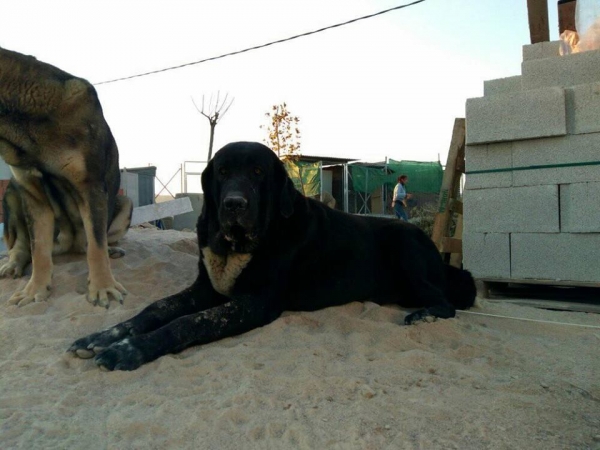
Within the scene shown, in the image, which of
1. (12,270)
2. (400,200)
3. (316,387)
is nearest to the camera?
(316,387)

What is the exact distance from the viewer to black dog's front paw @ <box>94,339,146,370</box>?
2711mm

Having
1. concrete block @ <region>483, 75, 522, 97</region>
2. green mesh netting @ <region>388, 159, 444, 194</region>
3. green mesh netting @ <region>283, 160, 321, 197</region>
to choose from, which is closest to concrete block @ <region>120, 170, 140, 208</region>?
green mesh netting @ <region>283, 160, 321, 197</region>

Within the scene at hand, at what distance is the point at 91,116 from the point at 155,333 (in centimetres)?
210

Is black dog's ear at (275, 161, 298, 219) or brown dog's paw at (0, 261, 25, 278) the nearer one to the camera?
black dog's ear at (275, 161, 298, 219)

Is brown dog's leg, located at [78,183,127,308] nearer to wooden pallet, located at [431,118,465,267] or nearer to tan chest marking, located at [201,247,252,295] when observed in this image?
tan chest marking, located at [201,247,252,295]

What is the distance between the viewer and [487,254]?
223 inches

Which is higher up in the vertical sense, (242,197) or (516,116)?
(516,116)

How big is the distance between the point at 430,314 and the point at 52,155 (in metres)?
3.03

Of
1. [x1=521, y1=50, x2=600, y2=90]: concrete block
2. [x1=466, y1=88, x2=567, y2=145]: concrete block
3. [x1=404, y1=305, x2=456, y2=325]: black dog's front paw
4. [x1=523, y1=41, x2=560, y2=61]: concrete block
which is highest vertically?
[x1=523, y1=41, x2=560, y2=61]: concrete block

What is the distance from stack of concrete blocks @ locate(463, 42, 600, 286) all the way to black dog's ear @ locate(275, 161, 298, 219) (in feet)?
9.33

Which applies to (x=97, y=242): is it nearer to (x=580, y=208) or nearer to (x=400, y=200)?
(x=580, y=208)

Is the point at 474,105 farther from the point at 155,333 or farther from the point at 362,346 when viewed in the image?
the point at 155,333

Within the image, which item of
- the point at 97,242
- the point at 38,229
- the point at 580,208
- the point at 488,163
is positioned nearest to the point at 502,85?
the point at 488,163

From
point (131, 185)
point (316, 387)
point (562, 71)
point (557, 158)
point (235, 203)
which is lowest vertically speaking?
point (316, 387)
